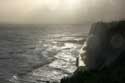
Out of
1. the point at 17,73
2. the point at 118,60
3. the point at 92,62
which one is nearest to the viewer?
the point at 118,60

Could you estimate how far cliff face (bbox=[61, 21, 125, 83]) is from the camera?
67.5 ft

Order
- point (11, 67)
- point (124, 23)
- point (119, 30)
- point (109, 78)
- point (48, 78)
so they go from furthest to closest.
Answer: point (11, 67)
point (48, 78)
point (124, 23)
point (119, 30)
point (109, 78)

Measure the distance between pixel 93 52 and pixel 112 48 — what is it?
8.48 feet

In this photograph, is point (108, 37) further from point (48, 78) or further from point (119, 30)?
point (48, 78)

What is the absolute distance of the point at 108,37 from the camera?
3238 cm

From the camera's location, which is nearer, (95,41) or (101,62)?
(101,62)

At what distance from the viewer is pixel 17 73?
42.0 m

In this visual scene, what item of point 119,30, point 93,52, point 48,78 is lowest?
point 48,78

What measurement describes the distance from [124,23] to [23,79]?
15.3m

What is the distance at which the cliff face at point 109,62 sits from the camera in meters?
20.6

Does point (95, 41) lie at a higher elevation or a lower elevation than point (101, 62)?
higher

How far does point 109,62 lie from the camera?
28391mm

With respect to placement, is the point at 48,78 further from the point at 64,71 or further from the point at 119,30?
the point at 119,30

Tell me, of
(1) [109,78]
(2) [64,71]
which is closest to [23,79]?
(2) [64,71]
